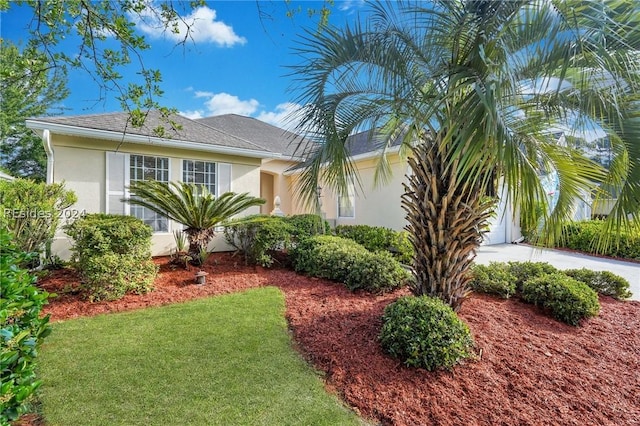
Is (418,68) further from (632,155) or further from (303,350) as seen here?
(303,350)

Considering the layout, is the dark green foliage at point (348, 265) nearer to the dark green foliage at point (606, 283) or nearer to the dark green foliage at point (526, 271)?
the dark green foliage at point (526, 271)

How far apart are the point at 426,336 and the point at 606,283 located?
563 centimetres

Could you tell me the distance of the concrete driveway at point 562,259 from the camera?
8.84 m

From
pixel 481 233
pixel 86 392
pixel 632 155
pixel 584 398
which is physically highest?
pixel 632 155

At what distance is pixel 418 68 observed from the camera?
12.7 ft

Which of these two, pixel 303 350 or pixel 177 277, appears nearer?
pixel 303 350

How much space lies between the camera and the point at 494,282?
5781 mm

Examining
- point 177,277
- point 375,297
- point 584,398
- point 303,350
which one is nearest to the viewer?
point 584,398

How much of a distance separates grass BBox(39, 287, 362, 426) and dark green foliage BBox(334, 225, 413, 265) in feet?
17.4

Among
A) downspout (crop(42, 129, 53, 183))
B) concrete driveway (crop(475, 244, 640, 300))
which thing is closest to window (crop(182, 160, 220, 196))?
downspout (crop(42, 129, 53, 183))

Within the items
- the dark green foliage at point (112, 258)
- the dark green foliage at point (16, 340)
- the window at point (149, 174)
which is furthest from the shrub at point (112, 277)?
the window at point (149, 174)

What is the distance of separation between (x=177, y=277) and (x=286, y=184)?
367 inches

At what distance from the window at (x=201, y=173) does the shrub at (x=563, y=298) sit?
9014 mm

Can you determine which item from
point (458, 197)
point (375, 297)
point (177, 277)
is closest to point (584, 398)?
Answer: point (458, 197)
